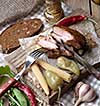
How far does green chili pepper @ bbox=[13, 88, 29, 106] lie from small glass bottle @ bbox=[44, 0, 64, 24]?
1.06 feet

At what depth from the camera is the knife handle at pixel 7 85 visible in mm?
1058

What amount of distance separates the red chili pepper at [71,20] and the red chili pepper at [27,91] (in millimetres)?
255

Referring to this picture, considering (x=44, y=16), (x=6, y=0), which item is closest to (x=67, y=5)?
(x=44, y=16)

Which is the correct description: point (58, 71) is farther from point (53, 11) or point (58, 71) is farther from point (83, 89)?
point (53, 11)

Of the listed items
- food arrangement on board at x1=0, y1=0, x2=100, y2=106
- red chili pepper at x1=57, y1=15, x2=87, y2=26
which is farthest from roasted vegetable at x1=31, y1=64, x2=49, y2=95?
red chili pepper at x1=57, y1=15, x2=87, y2=26

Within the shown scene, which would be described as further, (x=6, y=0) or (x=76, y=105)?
(x=6, y=0)

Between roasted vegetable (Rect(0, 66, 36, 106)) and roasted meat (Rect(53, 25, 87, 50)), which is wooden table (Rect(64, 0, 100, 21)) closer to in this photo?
roasted meat (Rect(53, 25, 87, 50))

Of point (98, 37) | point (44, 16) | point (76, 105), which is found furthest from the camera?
point (44, 16)

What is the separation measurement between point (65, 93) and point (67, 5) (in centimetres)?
42

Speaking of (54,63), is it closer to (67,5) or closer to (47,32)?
(47,32)

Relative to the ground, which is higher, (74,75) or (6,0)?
(6,0)

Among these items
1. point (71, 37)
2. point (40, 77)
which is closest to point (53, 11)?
point (71, 37)

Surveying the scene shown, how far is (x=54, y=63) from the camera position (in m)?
1.12

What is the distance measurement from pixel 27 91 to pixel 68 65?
0.45 feet
